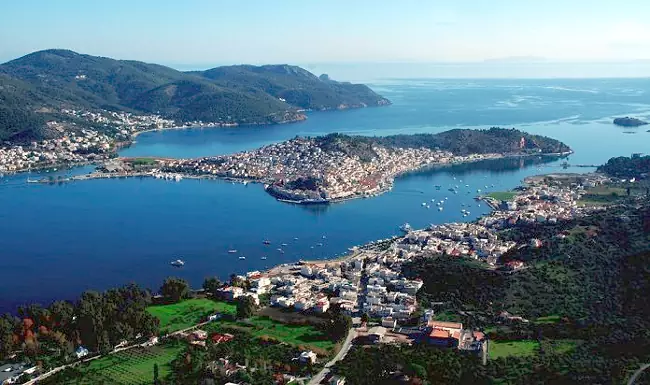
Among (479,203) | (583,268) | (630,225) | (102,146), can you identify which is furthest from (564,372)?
(102,146)

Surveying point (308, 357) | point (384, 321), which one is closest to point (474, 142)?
point (384, 321)

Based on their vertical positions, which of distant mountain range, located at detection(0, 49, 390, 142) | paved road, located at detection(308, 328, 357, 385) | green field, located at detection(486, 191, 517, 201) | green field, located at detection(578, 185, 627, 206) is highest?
distant mountain range, located at detection(0, 49, 390, 142)

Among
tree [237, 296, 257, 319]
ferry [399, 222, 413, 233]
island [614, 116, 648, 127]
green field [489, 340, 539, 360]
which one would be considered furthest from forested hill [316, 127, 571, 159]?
green field [489, 340, 539, 360]

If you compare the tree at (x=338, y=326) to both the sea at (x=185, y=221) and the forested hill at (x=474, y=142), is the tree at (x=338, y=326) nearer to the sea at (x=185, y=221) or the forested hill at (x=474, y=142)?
the sea at (x=185, y=221)

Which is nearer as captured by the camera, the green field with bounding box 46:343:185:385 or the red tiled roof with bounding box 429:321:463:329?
the green field with bounding box 46:343:185:385

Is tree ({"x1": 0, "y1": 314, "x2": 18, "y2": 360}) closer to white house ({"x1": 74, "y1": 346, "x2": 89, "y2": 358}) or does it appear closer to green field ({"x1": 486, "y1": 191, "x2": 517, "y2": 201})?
white house ({"x1": 74, "y1": 346, "x2": 89, "y2": 358})

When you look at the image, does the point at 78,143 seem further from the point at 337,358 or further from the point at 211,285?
the point at 337,358
